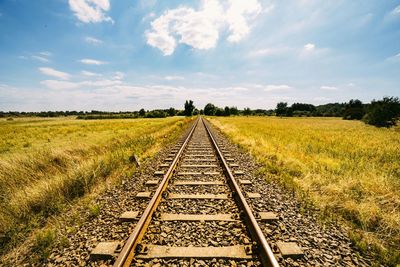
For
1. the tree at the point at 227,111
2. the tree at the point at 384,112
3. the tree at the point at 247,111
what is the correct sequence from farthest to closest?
1. the tree at the point at 247,111
2. the tree at the point at 227,111
3. the tree at the point at 384,112

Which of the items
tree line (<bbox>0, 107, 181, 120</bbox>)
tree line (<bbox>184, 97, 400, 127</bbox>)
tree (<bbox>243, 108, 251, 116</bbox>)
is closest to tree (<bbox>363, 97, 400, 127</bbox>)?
tree line (<bbox>184, 97, 400, 127</bbox>)

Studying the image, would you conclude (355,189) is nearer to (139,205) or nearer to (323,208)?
(323,208)

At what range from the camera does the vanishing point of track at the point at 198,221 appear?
269 cm

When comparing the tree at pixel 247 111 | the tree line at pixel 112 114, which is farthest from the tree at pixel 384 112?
the tree at pixel 247 111

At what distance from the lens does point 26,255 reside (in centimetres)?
288

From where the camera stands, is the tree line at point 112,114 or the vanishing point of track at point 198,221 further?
the tree line at point 112,114

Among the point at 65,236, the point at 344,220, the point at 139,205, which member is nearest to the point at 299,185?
the point at 344,220

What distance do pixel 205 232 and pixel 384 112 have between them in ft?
142

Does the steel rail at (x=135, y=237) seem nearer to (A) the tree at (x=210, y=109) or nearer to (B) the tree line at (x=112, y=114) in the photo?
(B) the tree line at (x=112, y=114)

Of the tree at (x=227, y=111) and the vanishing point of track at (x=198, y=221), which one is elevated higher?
the tree at (x=227, y=111)

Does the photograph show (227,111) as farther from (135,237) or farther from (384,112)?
(135,237)

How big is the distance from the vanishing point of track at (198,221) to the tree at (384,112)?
39.5 metres

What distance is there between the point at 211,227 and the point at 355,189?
13.6ft

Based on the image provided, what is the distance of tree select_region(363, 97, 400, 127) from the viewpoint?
3272cm
